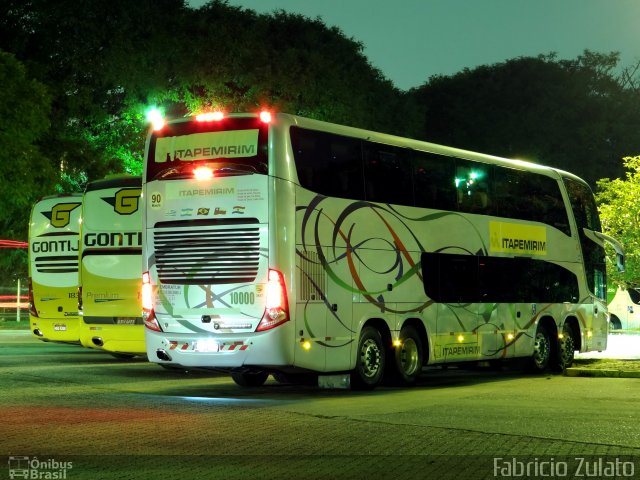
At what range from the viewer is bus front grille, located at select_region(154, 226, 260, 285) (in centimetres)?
1681

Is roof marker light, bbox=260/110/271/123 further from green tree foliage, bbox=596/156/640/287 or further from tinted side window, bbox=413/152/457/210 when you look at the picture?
green tree foliage, bbox=596/156/640/287

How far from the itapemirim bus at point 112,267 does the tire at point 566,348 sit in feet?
27.7

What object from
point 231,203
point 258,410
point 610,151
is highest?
point 610,151

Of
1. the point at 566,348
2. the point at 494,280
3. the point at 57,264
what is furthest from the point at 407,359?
the point at 57,264

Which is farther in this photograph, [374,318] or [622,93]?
[622,93]

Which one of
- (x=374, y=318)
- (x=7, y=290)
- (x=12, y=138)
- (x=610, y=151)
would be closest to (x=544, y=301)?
(x=374, y=318)

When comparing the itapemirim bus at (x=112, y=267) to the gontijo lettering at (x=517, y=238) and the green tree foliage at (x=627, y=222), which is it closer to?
the gontijo lettering at (x=517, y=238)

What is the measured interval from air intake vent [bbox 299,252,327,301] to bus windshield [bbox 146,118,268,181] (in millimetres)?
1496

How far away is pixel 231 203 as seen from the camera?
1692 cm

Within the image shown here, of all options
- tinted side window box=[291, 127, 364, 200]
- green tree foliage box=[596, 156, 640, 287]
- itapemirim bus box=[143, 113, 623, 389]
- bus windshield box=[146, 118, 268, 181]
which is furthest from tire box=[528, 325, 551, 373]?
green tree foliage box=[596, 156, 640, 287]

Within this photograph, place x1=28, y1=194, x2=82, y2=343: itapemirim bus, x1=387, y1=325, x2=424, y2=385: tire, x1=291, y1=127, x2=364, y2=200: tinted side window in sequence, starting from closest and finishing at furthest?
x1=291, y1=127, x2=364, y2=200: tinted side window, x1=387, y1=325, x2=424, y2=385: tire, x1=28, y1=194, x2=82, y2=343: itapemirim bus

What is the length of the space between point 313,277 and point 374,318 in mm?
1842

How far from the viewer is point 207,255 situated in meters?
17.2

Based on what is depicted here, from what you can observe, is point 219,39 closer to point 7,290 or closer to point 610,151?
point 7,290
